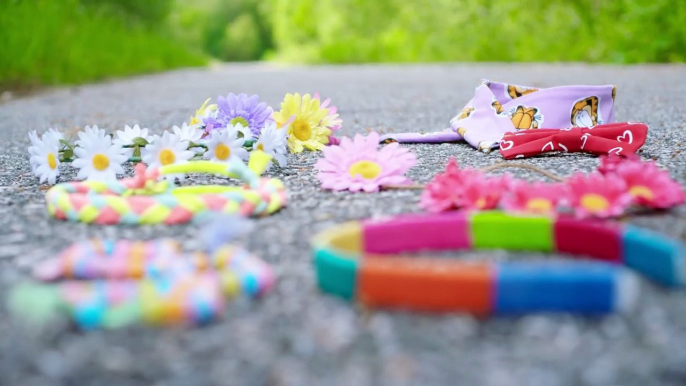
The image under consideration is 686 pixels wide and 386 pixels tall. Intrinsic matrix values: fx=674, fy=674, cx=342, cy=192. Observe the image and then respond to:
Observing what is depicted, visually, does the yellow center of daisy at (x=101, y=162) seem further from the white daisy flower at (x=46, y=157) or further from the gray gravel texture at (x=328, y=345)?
the gray gravel texture at (x=328, y=345)

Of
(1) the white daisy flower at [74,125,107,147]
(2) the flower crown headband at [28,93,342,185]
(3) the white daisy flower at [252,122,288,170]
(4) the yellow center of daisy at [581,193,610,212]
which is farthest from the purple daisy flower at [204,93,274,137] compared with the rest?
(4) the yellow center of daisy at [581,193,610,212]

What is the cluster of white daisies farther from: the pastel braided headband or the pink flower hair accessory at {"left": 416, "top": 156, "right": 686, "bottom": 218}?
the pink flower hair accessory at {"left": 416, "top": 156, "right": 686, "bottom": 218}

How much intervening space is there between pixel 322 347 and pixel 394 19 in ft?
54.1

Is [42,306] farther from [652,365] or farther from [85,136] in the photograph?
[85,136]

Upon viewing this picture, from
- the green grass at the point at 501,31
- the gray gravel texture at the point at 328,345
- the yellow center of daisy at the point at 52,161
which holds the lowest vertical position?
the gray gravel texture at the point at 328,345

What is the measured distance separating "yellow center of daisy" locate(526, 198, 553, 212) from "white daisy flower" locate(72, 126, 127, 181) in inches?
43.4

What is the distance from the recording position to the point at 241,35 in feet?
102

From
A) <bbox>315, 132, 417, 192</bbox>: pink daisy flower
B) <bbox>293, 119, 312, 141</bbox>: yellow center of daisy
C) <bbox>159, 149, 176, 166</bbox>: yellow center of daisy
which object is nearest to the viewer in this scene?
<bbox>315, 132, 417, 192</bbox>: pink daisy flower

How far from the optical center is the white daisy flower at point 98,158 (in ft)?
6.10

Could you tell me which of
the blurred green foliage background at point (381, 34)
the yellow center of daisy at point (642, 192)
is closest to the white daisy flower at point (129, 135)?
the yellow center of daisy at point (642, 192)

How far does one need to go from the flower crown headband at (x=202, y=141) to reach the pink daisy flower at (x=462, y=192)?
0.66m

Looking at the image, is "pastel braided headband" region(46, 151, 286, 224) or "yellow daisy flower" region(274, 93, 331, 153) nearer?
"pastel braided headband" region(46, 151, 286, 224)

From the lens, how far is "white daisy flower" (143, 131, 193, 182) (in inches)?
75.0

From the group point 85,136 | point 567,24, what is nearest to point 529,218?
point 85,136
